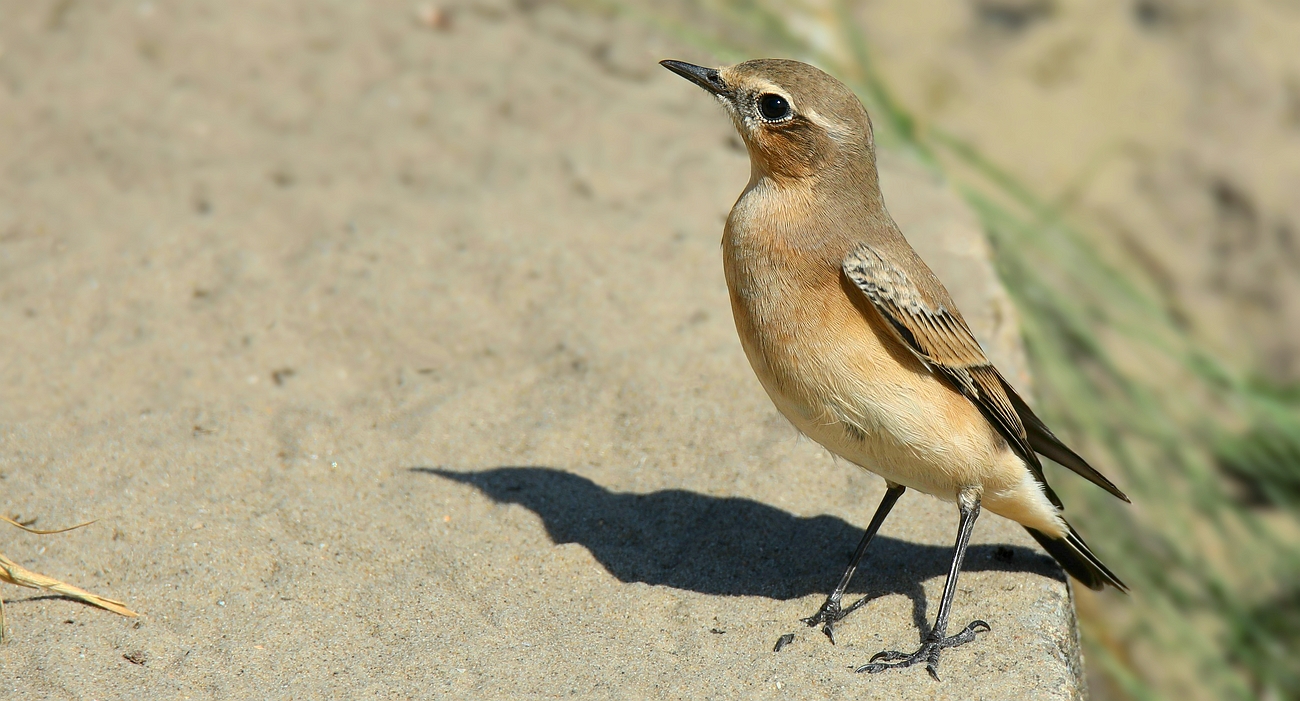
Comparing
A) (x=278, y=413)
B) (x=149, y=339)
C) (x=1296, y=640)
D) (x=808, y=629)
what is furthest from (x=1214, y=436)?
(x=149, y=339)

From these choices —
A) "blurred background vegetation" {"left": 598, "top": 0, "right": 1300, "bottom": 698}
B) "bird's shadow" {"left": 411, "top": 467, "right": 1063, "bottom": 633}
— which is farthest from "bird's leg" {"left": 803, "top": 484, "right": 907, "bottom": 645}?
"blurred background vegetation" {"left": 598, "top": 0, "right": 1300, "bottom": 698}

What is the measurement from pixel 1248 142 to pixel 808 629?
7161 mm

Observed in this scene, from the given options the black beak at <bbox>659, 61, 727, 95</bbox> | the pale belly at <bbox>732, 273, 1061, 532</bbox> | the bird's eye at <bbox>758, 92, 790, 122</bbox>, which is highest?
the bird's eye at <bbox>758, 92, 790, 122</bbox>

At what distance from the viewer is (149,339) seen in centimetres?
574

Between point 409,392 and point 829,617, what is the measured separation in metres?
2.42

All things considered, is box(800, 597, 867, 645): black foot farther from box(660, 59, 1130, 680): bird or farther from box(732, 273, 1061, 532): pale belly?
box(732, 273, 1061, 532): pale belly

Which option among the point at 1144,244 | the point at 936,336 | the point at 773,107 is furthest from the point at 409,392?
the point at 1144,244

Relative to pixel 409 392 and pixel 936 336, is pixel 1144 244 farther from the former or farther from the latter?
pixel 409 392

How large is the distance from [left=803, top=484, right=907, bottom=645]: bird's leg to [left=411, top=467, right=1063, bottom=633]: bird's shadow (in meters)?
0.20

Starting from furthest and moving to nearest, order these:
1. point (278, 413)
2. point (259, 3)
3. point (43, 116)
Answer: point (259, 3), point (43, 116), point (278, 413)

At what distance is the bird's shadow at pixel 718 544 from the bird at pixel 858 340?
0.28 m

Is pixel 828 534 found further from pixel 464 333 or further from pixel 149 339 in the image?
pixel 149 339

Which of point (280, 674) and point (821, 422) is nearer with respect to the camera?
point (280, 674)

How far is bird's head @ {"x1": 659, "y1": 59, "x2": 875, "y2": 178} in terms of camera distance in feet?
15.0
